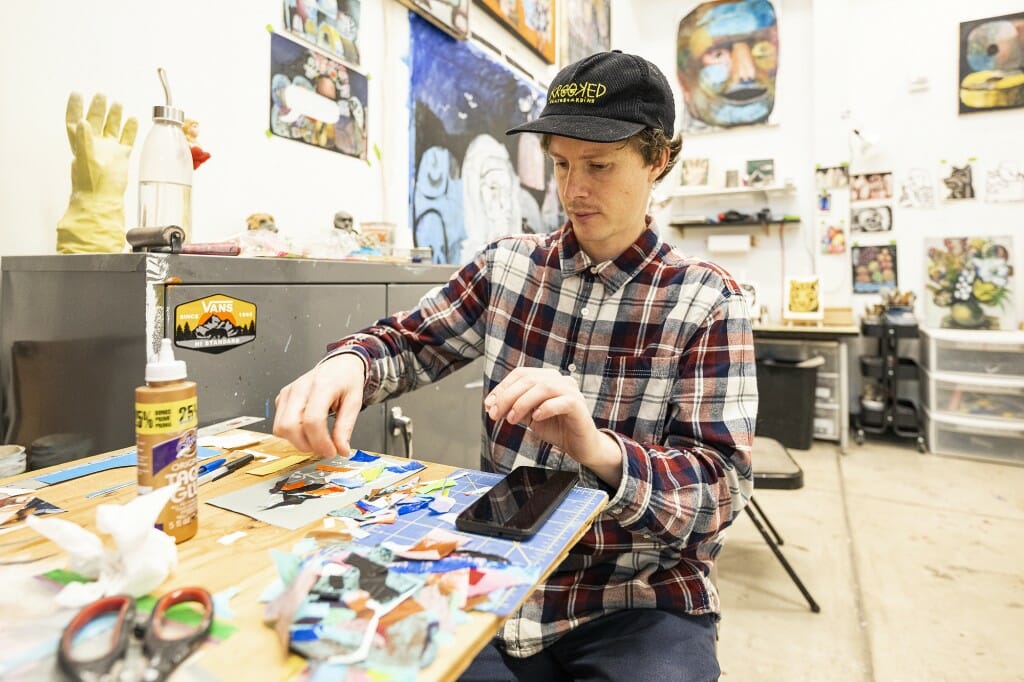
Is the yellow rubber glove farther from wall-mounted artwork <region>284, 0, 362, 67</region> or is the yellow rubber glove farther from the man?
wall-mounted artwork <region>284, 0, 362, 67</region>

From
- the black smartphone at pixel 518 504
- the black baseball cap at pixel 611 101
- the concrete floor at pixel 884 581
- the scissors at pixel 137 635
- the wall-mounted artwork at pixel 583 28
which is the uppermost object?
the wall-mounted artwork at pixel 583 28

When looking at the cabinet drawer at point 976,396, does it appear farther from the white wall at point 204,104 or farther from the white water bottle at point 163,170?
the white water bottle at point 163,170

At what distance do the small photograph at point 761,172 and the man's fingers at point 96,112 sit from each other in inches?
168

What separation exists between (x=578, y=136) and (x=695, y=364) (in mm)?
414

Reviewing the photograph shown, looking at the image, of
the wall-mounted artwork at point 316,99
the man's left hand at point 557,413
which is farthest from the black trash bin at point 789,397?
the man's left hand at point 557,413

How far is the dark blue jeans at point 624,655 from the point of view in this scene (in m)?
0.85

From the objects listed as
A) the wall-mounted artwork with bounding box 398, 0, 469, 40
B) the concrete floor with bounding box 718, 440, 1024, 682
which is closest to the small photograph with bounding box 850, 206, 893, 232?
the concrete floor with bounding box 718, 440, 1024, 682

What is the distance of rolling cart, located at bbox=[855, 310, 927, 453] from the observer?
3887 millimetres

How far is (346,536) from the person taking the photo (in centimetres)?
65

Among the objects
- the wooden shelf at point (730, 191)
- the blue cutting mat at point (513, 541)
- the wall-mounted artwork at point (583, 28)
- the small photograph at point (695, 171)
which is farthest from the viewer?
the small photograph at point (695, 171)

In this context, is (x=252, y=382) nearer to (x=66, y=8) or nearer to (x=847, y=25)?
(x=66, y=8)

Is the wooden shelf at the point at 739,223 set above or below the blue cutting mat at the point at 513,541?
A: above

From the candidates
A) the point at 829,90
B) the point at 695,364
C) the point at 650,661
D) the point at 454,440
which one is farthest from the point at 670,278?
the point at 829,90

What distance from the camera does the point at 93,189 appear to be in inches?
47.8
